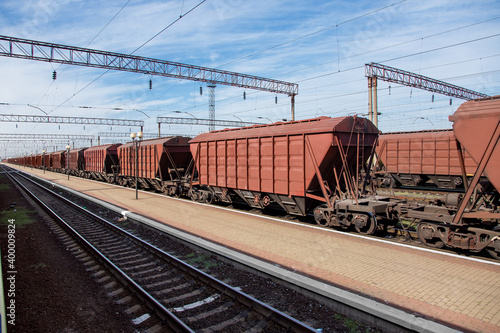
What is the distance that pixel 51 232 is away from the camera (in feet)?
37.4

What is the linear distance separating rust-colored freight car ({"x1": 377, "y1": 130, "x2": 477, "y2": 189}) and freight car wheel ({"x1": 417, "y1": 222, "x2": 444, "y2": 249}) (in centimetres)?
983

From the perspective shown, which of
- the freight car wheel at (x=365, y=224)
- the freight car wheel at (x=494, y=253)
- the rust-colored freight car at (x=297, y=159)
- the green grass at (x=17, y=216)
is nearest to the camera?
the freight car wheel at (x=494, y=253)

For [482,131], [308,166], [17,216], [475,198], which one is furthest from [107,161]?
[482,131]

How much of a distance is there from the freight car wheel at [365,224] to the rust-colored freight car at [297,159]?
118cm

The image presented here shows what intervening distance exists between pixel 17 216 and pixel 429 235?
1697cm

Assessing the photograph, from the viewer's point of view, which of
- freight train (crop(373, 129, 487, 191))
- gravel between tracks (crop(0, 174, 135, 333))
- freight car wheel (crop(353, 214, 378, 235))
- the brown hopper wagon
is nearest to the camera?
gravel between tracks (crop(0, 174, 135, 333))

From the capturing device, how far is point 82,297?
6.09 metres

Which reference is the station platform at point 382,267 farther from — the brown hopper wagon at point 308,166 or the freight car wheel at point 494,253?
the brown hopper wagon at point 308,166

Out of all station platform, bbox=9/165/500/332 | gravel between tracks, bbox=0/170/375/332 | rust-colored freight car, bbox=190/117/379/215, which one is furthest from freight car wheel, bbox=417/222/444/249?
gravel between tracks, bbox=0/170/375/332

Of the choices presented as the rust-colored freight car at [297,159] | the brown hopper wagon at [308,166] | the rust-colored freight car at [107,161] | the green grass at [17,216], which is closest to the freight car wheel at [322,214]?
the brown hopper wagon at [308,166]

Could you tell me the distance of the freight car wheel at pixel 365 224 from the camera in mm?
9305

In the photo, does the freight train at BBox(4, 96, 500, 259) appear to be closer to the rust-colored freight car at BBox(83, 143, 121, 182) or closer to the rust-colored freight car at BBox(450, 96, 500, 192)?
the rust-colored freight car at BBox(450, 96, 500, 192)

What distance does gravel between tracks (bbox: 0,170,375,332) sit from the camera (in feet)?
16.4

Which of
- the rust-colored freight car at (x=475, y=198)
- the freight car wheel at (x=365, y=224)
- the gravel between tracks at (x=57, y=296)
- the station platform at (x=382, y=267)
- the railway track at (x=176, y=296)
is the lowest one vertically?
the gravel between tracks at (x=57, y=296)
